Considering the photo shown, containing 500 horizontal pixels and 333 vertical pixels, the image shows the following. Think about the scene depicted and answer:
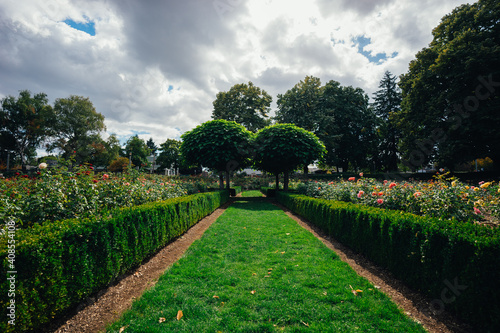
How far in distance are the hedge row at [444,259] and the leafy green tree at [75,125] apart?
4576 cm

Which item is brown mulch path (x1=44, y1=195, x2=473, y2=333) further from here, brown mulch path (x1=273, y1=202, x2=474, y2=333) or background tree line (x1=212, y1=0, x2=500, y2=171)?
background tree line (x1=212, y1=0, x2=500, y2=171)

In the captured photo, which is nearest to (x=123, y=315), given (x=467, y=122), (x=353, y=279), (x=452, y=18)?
(x=353, y=279)

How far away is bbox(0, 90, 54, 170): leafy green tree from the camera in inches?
1487

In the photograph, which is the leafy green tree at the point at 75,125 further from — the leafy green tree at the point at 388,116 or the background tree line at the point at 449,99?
the leafy green tree at the point at 388,116

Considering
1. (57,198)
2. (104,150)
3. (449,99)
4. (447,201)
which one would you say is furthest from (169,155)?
(447,201)

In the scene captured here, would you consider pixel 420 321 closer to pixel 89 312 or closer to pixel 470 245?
pixel 470 245

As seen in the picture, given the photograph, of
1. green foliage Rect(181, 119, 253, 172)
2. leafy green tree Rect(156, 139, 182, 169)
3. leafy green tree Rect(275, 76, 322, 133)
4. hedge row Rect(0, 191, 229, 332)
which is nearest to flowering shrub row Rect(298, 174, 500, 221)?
hedge row Rect(0, 191, 229, 332)

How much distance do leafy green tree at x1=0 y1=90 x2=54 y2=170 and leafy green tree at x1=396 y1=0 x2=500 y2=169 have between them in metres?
51.4

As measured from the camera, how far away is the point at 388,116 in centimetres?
3203

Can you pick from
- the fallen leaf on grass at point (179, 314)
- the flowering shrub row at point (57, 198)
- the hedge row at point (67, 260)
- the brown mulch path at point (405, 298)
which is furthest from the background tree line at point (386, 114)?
the brown mulch path at point (405, 298)

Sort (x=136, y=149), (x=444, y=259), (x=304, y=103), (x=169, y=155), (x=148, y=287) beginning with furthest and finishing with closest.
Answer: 1. (x=136, y=149)
2. (x=169, y=155)
3. (x=304, y=103)
4. (x=148, y=287)
5. (x=444, y=259)

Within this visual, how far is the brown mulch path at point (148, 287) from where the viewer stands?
2707mm

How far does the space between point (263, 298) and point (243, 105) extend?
30.4m

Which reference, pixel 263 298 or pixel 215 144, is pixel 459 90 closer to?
pixel 215 144
